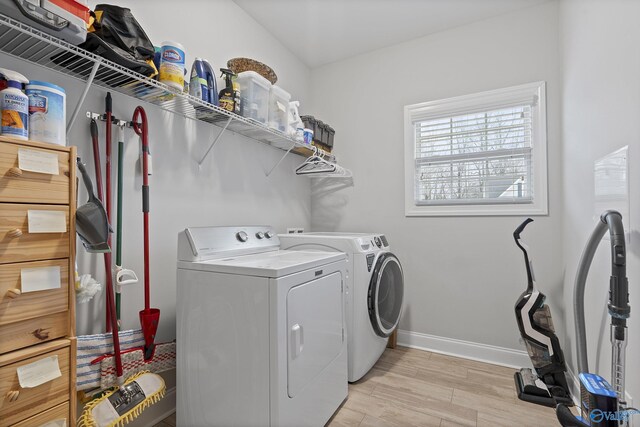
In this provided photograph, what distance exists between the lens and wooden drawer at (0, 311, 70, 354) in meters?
0.91

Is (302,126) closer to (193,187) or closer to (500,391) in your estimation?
(193,187)

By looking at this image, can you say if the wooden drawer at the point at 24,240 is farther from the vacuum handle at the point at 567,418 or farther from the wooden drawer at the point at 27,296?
the vacuum handle at the point at 567,418

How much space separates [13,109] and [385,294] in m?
2.20

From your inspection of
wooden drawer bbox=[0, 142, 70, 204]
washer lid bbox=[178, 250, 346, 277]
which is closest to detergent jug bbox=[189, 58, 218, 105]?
wooden drawer bbox=[0, 142, 70, 204]

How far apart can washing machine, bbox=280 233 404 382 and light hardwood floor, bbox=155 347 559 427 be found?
0.17 meters

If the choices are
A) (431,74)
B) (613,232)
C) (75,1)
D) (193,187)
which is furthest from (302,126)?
(613,232)

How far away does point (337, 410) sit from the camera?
69.9 inches

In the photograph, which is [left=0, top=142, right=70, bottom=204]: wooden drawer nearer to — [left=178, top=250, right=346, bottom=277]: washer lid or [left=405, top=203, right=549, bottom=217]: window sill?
[left=178, top=250, right=346, bottom=277]: washer lid

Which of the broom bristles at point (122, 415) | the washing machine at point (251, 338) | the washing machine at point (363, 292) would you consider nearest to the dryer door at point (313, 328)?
the washing machine at point (251, 338)

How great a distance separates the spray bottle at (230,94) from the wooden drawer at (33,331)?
1290 mm

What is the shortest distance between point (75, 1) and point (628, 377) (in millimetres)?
2599

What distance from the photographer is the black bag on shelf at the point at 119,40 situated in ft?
3.87

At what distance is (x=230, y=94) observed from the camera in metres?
1.82

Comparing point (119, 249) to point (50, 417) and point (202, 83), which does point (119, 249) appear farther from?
point (202, 83)
